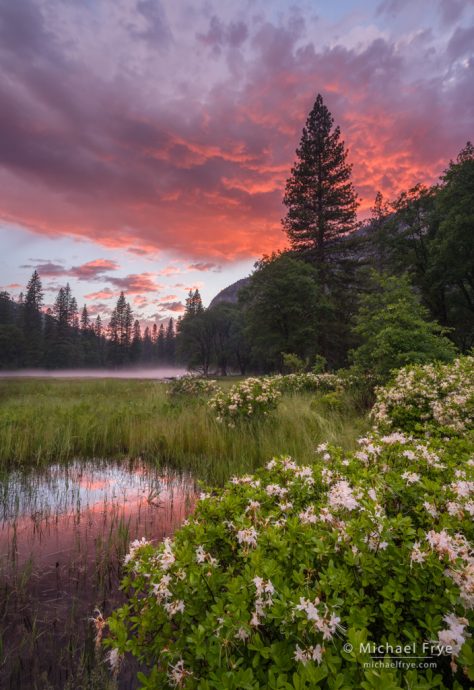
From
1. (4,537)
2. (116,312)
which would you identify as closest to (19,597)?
(4,537)

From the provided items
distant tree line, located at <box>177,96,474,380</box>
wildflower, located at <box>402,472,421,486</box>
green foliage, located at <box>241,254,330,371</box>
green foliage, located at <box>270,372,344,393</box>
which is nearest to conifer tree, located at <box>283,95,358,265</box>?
distant tree line, located at <box>177,96,474,380</box>

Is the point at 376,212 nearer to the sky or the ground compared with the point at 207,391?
nearer to the sky

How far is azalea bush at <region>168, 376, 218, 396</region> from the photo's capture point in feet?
50.7

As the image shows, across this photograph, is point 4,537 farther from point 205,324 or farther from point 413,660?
point 205,324

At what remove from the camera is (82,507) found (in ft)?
17.0

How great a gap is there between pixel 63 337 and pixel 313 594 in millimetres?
88858

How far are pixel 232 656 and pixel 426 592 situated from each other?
91cm

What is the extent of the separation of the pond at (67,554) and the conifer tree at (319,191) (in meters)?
31.4

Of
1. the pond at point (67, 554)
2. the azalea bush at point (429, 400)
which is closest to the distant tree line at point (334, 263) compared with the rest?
the azalea bush at point (429, 400)

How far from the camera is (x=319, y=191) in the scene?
109ft

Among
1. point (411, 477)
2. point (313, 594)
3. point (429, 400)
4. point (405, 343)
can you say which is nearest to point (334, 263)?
point (405, 343)

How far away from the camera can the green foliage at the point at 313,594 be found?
4.32 ft

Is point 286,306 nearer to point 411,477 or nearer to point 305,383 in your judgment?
point 305,383

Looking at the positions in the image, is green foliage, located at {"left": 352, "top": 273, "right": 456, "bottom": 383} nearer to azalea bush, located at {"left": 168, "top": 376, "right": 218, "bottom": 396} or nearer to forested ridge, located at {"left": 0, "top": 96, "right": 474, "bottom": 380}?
azalea bush, located at {"left": 168, "top": 376, "right": 218, "bottom": 396}
